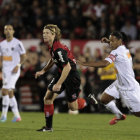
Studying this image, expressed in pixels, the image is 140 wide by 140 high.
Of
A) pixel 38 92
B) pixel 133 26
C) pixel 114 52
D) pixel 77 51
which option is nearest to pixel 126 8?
pixel 133 26

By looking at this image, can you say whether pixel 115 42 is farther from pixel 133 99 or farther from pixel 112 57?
pixel 133 99

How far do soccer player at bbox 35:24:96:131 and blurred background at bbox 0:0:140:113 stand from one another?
612cm

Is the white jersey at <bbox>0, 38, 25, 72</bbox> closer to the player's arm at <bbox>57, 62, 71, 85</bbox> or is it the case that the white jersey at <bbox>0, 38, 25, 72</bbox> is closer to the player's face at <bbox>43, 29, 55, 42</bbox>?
the player's face at <bbox>43, 29, 55, 42</bbox>

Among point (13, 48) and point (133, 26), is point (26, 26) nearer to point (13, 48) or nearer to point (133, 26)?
point (133, 26)

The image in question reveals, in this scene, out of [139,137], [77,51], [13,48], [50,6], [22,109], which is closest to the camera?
[139,137]

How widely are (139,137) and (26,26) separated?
1218 centimetres

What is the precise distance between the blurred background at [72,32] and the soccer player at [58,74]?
6.12 meters

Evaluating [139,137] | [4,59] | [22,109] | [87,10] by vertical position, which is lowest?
[22,109]

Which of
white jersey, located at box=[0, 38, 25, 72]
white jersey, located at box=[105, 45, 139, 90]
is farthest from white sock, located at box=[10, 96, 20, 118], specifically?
white jersey, located at box=[105, 45, 139, 90]

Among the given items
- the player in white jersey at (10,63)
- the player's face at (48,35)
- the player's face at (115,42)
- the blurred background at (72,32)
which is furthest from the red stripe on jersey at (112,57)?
the blurred background at (72,32)

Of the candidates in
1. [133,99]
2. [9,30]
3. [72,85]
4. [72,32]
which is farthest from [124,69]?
[72,32]

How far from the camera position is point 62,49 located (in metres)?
9.38

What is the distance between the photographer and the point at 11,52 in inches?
522

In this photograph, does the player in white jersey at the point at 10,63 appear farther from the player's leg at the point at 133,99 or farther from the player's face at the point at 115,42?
the player's leg at the point at 133,99
